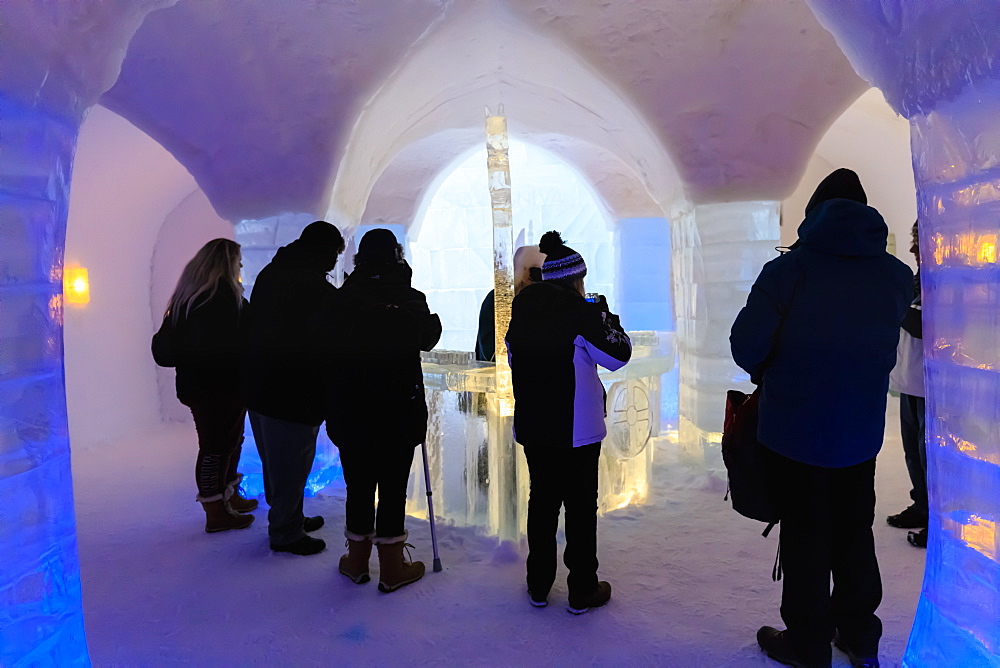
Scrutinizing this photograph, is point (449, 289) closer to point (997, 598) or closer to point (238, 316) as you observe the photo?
point (238, 316)

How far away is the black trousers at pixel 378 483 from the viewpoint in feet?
8.47

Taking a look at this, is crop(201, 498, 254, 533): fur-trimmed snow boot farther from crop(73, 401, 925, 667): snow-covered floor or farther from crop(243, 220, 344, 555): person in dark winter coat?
crop(243, 220, 344, 555): person in dark winter coat

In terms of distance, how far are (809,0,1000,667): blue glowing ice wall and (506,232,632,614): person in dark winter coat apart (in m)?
0.97

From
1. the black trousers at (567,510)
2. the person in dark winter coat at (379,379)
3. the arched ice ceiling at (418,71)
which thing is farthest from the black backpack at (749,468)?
the arched ice ceiling at (418,71)

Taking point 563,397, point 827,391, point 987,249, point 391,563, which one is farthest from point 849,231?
point 391,563

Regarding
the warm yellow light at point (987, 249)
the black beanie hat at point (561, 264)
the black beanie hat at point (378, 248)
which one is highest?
the black beanie hat at point (378, 248)

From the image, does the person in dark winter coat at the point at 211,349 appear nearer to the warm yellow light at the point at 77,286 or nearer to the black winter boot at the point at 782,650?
the black winter boot at the point at 782,650

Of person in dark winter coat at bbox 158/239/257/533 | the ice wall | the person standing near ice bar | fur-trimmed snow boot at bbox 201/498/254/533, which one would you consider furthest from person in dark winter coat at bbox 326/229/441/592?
the ice wall

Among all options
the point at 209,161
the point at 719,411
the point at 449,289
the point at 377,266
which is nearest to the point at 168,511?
the point at 209,161

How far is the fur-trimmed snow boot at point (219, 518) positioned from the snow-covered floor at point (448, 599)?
0.07 meters

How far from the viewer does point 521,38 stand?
4.14 meters

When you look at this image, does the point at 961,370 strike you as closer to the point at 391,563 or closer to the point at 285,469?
the point at 391,563

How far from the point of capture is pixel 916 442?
3.12 m

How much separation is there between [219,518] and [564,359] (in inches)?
91.9
